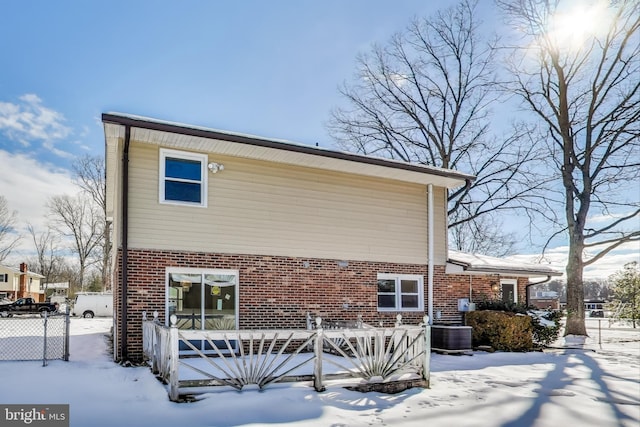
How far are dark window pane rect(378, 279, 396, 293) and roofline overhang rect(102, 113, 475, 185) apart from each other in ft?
9.96

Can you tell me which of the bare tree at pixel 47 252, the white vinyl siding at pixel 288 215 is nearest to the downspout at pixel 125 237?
the white vinyl siding at pixel 288 215

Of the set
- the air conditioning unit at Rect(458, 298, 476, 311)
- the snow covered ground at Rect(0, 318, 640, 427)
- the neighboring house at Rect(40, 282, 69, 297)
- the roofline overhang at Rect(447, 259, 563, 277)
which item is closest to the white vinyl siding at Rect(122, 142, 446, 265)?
the roofline overhang at Rect(447, 259, 563, 277)

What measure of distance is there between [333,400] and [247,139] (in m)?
5.63

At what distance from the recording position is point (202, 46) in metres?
11.4

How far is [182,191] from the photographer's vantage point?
1082cm

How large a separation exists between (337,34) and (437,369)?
8.74 metres

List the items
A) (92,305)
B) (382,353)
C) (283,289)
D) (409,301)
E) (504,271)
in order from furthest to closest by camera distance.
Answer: (92,305) < (504,271) < (409,301) < (283,289) < (382,353)

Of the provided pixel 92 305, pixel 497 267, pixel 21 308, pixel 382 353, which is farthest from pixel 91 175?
pixel 382 353

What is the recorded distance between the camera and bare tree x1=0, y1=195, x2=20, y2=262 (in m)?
43.1

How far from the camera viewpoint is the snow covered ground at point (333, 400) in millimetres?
6328

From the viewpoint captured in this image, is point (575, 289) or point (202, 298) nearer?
point (202, 298)

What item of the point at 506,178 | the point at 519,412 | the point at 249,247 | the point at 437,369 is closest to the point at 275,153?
the point at 249,247

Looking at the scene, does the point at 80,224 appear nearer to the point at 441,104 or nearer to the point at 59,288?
the point at 59,288

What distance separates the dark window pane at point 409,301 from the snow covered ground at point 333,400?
365cm
